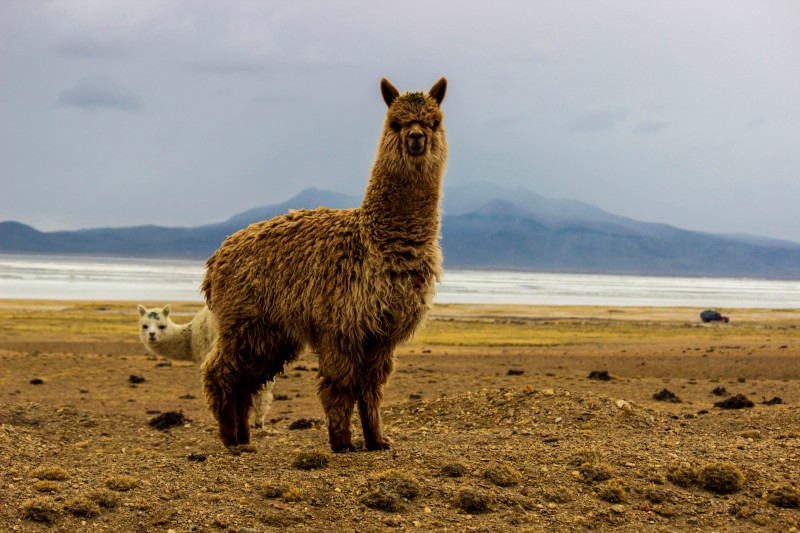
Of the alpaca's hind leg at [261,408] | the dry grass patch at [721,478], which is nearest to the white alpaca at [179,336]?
the alpaca's hind leg at [261,408]

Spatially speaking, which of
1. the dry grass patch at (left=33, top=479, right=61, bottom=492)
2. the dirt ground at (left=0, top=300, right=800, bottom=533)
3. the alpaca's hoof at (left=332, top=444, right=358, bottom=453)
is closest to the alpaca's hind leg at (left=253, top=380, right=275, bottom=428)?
the dirt ground at (left=0, top=300, right=800, bottom=533)

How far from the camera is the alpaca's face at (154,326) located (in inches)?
639

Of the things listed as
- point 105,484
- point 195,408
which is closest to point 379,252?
point 105,484

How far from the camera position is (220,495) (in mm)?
7250

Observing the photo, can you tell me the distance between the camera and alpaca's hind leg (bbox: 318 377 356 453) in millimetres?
8812

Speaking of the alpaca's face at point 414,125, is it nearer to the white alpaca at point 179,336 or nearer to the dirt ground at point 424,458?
the dirt ground at point 424,458

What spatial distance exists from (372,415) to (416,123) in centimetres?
333

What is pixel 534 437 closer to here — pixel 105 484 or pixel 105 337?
pixel 105 484

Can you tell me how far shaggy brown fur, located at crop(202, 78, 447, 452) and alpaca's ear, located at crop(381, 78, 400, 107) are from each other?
0.01m

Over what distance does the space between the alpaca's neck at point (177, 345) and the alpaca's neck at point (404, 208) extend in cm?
832

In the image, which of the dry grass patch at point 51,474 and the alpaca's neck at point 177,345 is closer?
the dry grass patch at point 51,474

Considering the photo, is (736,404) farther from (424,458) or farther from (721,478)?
(424,458)

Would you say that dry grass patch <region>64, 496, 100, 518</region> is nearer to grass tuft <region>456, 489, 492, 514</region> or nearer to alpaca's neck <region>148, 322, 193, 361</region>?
grass tuft <region>456, 489, 492, 514</region>

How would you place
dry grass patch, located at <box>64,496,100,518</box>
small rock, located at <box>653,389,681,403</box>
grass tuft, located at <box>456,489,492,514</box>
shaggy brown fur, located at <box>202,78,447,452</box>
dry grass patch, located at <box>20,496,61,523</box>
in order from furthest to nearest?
small rock, located at <box>653,389,681,403</box> → shaggy brown fur, located at <box>202,78,447,452</box> → grass tuft, located at <box>456,489,492,514</box> → dry grass patch, located at <box>64,496,100,518</box> → dry grass patch, located at <box>20,496,61,523</box>
